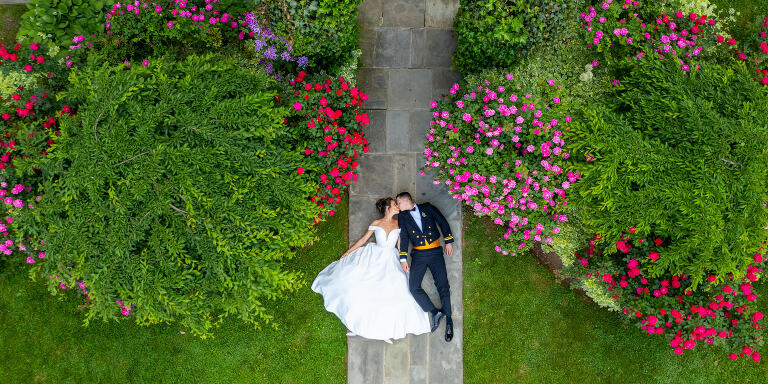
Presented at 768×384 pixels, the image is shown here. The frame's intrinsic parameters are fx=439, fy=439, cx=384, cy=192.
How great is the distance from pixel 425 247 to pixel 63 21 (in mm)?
5924

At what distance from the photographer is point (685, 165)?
4.90 m

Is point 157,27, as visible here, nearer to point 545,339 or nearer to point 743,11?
point 545,339

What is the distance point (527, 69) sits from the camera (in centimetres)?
579

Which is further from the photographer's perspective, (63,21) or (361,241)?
(361,241)

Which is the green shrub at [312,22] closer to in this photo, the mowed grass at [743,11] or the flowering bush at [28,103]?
the flowering bush at [28,103]

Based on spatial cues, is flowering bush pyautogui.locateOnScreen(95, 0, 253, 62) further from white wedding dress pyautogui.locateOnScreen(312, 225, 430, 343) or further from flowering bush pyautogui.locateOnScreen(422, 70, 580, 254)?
white wedding dress pyautogui.locateOnScreen(312, 225, 430, 343)

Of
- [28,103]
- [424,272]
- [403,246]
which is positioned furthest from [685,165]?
[28,103]

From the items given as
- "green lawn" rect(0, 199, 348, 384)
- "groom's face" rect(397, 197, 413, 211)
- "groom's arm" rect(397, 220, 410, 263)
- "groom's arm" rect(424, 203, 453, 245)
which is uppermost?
"groom's face" rect(397, 197, 413, 211)

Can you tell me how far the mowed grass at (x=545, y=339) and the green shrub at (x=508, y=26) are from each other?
8.47 ft

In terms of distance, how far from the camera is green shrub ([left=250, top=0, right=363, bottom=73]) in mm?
5199

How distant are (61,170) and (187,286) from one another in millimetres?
1748

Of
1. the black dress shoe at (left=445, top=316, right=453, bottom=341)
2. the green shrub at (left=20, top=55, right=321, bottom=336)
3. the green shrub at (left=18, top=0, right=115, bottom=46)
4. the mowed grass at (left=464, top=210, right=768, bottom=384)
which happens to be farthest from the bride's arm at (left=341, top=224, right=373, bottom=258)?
the green shrub at (left=18, top=0, right=115, bottom=46)

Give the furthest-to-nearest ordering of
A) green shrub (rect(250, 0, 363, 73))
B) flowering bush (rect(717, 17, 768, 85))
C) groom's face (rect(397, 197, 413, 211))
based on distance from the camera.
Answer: groom's face (rect(397, 197, 413, 211)) → flowering bush (rect(717, 17, 768, 85)) → green shrub (rect(250, 0, 363, 73))

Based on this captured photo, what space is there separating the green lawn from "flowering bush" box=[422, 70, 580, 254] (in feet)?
7.04
